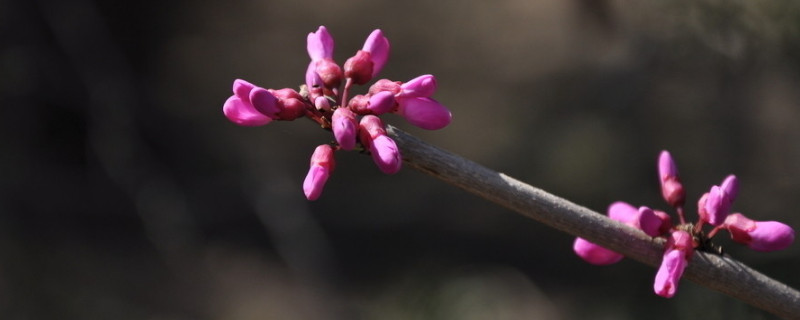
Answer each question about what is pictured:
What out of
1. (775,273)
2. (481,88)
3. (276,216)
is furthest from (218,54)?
(775,273)

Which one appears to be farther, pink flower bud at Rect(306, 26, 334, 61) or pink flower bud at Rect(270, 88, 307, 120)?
pink flower bud at Rect(306, 26, 334, 61)

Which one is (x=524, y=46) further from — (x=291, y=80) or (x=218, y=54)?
(x=218, y=54)

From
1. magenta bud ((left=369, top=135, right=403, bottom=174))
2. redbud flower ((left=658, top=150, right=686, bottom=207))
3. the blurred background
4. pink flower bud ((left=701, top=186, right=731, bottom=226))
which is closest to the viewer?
magenta bud ((left=369, top=135, right=403, bottom=174))

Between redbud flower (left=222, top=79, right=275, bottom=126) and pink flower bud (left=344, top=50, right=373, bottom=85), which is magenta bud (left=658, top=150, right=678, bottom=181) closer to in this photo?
pink flower bud (left=344, top=50, right=373, bottom=85)

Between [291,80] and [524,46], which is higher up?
[524,46]

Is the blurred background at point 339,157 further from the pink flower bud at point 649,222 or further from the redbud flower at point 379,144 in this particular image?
the redbud flower at point 379,144

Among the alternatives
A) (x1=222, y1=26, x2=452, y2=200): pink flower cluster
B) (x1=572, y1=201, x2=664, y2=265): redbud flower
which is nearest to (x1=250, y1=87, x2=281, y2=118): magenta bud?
(x1=222, y1=26, x2=452, y2=200): pink flower cluster
